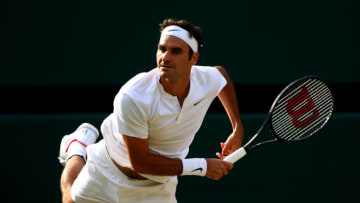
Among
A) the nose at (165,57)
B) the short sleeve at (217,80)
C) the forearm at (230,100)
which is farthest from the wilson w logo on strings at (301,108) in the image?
the nose at (165,57)

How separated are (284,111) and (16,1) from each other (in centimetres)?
215

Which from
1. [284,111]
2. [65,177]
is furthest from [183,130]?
[65,177]

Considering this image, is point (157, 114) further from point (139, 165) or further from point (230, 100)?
point (230, 100)

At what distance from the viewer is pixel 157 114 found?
255 cm

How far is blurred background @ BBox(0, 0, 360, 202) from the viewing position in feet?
13.1

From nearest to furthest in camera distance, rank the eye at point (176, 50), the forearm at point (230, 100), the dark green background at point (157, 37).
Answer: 1. the eye at point (176, 50)
2. the forearm at point (230, 100)
3. the dark green background at point (157, 37)

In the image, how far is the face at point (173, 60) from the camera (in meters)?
2.54

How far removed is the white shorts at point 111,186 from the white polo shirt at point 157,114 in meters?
0.08

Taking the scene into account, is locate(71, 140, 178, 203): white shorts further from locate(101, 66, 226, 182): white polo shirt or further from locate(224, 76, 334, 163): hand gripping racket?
locate(224, 76, 334, 163): hand gripping racket

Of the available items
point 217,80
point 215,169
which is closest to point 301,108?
point 217,80

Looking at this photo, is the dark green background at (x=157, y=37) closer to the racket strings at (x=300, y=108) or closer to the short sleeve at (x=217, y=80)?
the racket strings at (x=300, y=108)

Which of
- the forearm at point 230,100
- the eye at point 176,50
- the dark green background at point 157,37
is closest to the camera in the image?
the eye at point 176,50

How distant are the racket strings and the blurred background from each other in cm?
99

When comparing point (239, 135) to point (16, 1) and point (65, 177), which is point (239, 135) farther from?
point (16, 1)
